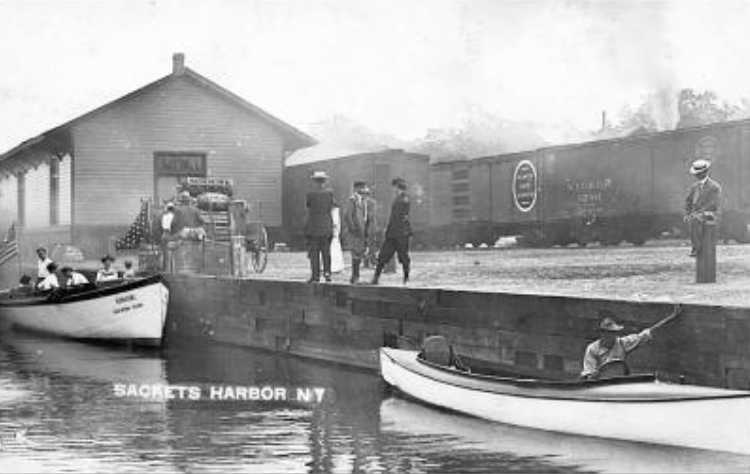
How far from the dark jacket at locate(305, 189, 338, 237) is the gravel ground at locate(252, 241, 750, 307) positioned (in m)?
1.44

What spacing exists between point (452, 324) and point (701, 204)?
352 cm

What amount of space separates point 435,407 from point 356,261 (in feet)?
15.8

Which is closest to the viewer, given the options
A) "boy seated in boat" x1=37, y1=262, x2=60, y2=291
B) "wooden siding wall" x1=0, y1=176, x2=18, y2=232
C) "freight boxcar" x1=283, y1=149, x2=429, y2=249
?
"boy seated in boat" x1=37, y1=262, x2=60, y2=291

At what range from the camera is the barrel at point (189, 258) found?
2138 cm

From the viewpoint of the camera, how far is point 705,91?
53.4 metres

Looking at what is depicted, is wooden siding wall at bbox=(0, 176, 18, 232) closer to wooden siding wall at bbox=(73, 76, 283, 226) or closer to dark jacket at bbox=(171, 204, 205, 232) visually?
wooden siding wall at bbox=(73, 76, 283, 226)

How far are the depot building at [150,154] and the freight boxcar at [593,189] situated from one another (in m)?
5.69

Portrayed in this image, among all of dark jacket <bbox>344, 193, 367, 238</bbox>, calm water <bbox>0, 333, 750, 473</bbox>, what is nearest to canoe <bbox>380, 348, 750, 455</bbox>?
calm water <bbox>0, 333, 750, 473</bbox>

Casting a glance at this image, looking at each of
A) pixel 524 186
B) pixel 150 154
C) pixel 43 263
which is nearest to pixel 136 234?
→ pixel 150 154

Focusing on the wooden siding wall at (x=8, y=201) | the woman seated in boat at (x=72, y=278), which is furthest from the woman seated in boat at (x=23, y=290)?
the wooden siding wall at (x=8, y=201)

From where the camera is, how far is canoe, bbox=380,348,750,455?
9.26 metres

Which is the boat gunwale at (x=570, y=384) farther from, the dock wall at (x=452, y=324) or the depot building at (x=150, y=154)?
the depot building at (x=150, y=154)

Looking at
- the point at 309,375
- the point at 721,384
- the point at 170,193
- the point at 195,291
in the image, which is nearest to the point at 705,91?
the point at 170,193

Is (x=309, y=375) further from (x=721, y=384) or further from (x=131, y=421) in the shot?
(x=721, y=384)
